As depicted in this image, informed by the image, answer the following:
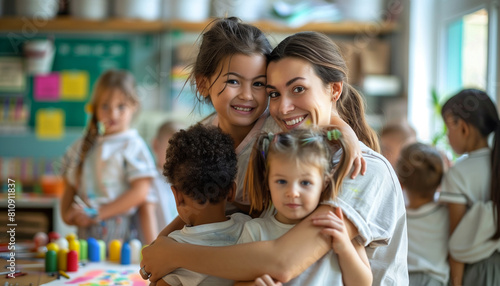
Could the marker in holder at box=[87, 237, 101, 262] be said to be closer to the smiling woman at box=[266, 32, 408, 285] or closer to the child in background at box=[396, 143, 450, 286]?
the smiling woman at box=[266, 32, 408, 285]

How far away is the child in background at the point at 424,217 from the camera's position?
6.93 ft

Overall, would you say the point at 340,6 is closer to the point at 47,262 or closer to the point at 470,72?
the point at 470,72

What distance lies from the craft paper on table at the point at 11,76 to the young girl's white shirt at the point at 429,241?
137 inches

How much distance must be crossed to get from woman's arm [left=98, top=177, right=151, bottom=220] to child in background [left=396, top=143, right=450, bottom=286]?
3.72ft

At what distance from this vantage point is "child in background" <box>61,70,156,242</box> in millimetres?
2418

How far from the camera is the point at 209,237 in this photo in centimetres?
127

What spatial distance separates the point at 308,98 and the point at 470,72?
2282mm

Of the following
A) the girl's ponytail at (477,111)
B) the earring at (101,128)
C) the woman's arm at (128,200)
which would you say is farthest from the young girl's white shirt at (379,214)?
the earring at (101,128)

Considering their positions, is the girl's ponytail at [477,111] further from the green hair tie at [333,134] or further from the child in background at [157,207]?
the child in background at [157,207]

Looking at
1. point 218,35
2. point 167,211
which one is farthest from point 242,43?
point 167,211

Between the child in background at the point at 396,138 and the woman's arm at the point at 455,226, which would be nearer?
the woman's arm at the point at 455,226

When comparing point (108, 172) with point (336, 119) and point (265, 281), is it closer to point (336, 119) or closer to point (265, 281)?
point (336, 119)

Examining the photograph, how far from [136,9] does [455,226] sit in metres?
3.05


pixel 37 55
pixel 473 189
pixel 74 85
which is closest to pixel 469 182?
pixel 473 189
